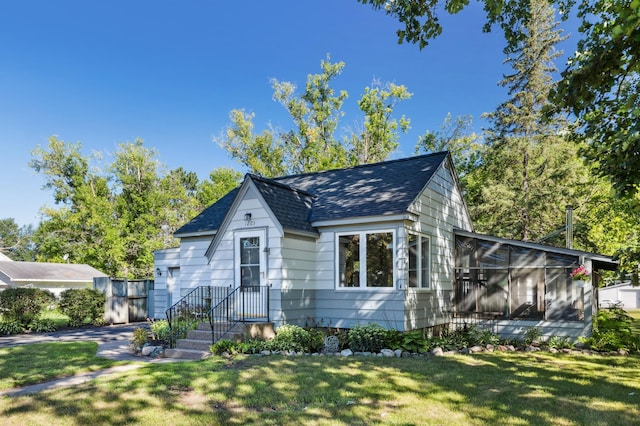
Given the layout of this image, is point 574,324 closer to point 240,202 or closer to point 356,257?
point 356,257

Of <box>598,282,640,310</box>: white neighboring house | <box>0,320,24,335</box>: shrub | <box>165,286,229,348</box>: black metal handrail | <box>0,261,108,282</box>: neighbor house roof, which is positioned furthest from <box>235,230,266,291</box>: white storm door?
<box>598,282,640,310</box>: white neighboring house

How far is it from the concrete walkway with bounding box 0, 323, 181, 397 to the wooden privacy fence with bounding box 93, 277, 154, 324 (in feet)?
2.63

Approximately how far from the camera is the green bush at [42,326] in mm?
15042

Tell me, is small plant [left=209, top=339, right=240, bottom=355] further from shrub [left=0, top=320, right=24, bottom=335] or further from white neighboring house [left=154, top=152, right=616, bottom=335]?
shrub [left=0, top=320, right=24, bottom=335]

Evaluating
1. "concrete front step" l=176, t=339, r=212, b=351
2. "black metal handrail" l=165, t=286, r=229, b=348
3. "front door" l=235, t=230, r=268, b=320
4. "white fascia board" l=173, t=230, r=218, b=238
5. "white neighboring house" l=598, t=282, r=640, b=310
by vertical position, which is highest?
"white fascia board" l=173, t=230, r=218, b=238

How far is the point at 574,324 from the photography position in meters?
11.5

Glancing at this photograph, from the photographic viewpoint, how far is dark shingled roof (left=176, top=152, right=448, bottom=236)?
11.4 m

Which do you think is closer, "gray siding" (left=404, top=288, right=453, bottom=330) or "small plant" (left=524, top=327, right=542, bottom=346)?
"gray siding" (left=404, top=288, right=453, bottom=330)

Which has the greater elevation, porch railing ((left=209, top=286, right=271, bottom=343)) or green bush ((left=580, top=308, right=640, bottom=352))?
porch railing ((left=209, top=286, right=271, bottom=343))

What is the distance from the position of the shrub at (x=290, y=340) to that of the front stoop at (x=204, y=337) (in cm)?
42

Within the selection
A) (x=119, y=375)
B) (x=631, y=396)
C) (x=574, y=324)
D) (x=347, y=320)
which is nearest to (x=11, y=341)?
(x=119, y=375)

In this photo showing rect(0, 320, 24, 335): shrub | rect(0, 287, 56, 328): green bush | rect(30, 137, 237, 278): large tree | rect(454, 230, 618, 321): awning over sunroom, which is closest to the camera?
rect(454, 230, 618, 321): awning over sunroom

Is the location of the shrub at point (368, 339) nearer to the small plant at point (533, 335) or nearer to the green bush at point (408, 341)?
the green bush at point (408, 341)

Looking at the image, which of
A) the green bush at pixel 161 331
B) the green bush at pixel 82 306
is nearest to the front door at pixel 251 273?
the green bush at pixel 161 331
